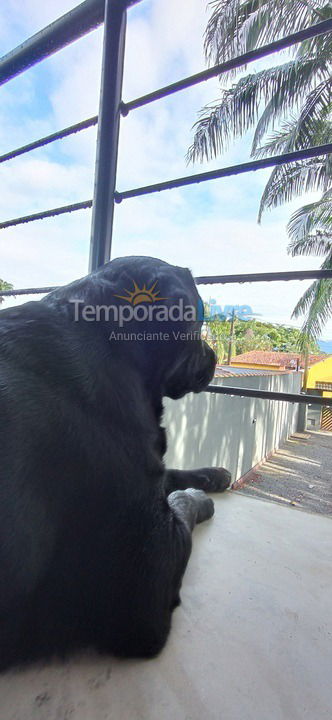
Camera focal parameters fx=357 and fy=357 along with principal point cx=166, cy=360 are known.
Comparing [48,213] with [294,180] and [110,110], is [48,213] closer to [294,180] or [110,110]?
[110,110]

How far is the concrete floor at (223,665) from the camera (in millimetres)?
552

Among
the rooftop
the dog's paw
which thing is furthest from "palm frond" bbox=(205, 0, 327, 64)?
the dog's paw

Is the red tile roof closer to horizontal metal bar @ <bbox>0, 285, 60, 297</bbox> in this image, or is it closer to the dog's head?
horizontal metal bar @ <bbox>0, 285, 60, 297</bbox>

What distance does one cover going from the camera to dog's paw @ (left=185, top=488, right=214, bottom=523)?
1.16 meters

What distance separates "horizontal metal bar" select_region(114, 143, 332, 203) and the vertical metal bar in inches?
2.4

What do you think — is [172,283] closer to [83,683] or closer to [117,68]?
[83,683]

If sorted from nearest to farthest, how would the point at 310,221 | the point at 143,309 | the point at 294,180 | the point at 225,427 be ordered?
the point at 143,309
the point at 225,427
the point at 294,180
the point at 310,221

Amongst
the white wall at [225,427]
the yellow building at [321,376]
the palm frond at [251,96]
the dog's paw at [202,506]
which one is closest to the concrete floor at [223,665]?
the dog's paw at [202,506]

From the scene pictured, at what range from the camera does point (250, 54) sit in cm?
111

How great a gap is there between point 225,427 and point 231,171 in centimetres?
404

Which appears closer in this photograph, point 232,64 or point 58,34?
point 232,64

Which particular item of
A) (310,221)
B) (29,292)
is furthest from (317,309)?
(29,292)

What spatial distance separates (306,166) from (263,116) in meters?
1.47

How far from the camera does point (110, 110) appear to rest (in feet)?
4.40
